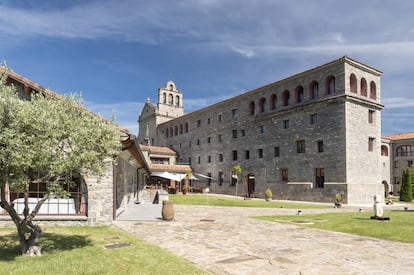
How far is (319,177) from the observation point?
28797 mm

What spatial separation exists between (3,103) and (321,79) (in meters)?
27.1

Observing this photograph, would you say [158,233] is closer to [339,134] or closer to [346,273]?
[346,273]

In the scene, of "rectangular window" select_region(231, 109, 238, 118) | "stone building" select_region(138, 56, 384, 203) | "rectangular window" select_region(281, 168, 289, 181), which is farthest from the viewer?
"rectangular window" select_region(231, 109, 238, 118)

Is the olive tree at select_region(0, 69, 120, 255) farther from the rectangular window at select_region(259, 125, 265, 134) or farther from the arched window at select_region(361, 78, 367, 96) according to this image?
the rectangular window at select_region(259, 125, 265, 134)

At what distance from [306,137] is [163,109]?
31740 mm

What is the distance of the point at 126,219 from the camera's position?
44.1 feet

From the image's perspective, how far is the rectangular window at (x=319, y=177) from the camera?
2842 cm

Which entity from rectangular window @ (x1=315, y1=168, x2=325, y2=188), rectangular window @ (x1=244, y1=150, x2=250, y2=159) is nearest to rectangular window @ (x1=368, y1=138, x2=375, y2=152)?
rectangular window @ (x1=315, y1=168, x2=325, y2=188)

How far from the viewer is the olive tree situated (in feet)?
20.0

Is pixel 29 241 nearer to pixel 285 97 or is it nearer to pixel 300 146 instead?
pixel 300 146

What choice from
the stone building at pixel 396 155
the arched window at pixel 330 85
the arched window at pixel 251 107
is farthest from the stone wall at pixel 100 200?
the stone building at pixel 396 155

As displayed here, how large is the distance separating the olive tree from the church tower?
48.0 m

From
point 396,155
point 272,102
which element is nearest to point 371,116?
point 272,102

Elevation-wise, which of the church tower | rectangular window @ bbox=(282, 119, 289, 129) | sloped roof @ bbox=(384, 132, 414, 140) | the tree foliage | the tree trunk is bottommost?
the tree foliage
